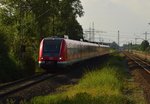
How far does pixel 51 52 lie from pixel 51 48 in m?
0.32

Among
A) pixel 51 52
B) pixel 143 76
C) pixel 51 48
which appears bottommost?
pixel 143 76

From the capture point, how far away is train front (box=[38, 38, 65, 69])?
34406mm

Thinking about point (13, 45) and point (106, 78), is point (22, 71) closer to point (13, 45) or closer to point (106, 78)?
point (13, 45)

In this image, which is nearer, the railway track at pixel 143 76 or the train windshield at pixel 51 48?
the railway track at pixel 143 76

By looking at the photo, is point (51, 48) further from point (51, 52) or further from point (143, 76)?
point (143, 76)

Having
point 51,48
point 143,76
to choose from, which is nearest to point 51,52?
point 51,48

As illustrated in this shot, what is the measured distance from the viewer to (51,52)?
1374 inches

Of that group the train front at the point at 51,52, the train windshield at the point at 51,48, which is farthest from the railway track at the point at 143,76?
the train windshield at the point at 51,48

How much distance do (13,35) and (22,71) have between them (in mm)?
9081

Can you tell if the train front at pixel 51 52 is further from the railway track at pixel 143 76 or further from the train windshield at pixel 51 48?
the railway track at pixel 143 76

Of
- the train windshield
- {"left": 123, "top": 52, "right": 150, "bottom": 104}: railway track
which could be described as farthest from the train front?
{"left": 123, "top": 52, "right": 150, "bottom": 104}: railway track

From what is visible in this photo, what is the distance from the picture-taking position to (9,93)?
2044 cm

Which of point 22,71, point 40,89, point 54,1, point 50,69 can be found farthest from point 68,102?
point 54,1

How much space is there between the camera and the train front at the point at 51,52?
34406 millimetres
